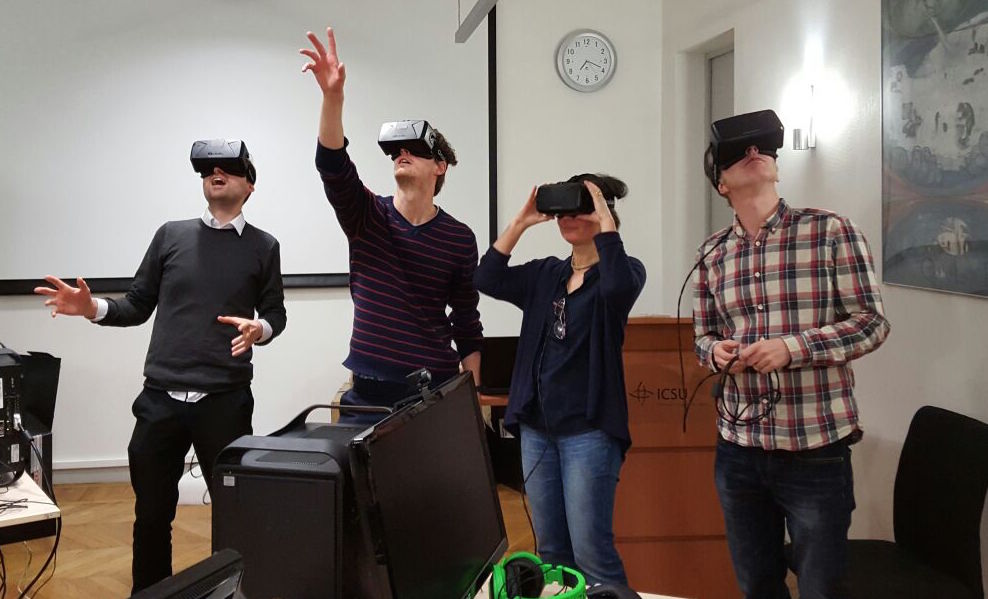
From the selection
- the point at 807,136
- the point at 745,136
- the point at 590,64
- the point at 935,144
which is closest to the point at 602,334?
the point at 745,136

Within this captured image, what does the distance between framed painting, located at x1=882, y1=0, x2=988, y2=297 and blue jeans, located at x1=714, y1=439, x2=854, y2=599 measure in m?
0.89

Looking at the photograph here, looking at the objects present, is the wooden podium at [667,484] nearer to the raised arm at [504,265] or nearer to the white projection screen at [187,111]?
the raised arm at [504,265]

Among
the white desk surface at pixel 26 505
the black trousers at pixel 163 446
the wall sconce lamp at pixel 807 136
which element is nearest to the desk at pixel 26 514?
the white desk surface at pixel 26 505

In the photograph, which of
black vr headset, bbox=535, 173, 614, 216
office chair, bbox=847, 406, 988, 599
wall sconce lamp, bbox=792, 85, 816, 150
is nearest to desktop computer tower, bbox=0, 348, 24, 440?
black vr headset, bbox=535, 173, 614, 216

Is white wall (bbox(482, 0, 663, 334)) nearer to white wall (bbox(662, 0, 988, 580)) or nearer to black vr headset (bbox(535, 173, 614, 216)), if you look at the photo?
white wall (bbox(662, 0, 988, 580))

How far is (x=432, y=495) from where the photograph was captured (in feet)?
3.77

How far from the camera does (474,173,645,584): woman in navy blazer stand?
202 centimetres

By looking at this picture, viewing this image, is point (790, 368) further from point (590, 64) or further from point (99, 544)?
point (590, 64)

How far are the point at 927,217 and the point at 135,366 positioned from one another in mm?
4000

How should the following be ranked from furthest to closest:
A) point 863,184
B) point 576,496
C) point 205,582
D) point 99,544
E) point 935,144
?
point 99,544
point 863,184
point 935,144
point 576,496
point 205,582

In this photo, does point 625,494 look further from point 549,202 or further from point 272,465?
point 272,465

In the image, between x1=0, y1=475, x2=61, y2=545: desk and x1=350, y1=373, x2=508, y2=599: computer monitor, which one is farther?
x1=0, y1=475, x2=61, y2=545: desk

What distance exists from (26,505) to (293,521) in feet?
3.81

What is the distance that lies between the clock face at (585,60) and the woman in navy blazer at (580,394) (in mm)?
2836
